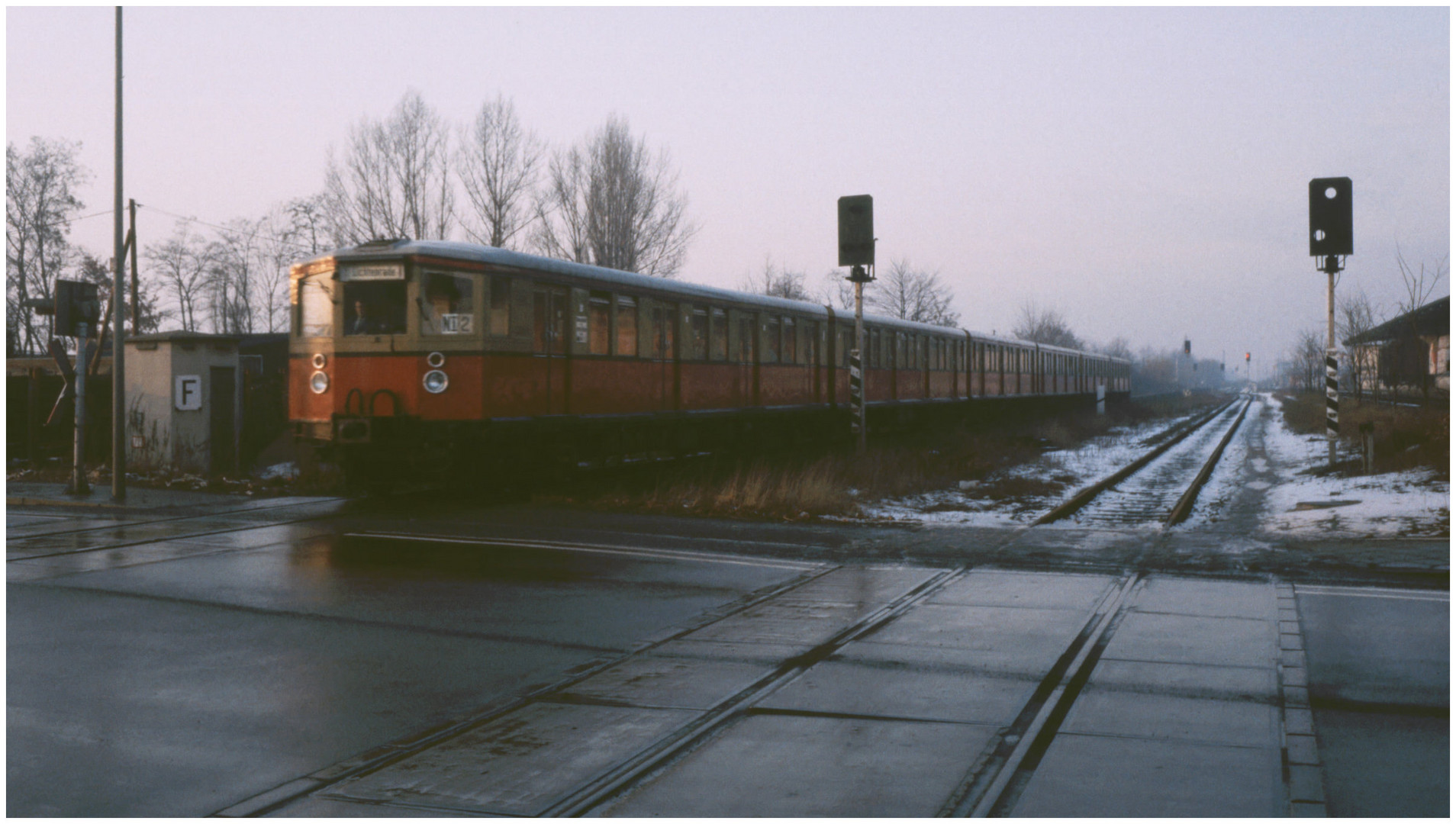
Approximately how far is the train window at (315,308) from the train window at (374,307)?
0.29 meters

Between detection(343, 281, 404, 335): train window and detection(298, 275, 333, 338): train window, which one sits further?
detection(298, 275, 333, 338): train window

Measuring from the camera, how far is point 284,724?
5.32 metres

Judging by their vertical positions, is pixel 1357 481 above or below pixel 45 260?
below

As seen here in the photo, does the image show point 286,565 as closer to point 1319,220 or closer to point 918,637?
point 918,637

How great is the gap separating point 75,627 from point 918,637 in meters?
5.08

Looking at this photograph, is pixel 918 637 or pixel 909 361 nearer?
pixel 918 637

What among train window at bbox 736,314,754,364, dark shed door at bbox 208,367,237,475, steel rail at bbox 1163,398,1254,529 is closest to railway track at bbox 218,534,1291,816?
steel rail at bbox 1163,398,1254,529

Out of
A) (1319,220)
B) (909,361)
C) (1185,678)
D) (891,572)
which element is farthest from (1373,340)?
(1185,678)

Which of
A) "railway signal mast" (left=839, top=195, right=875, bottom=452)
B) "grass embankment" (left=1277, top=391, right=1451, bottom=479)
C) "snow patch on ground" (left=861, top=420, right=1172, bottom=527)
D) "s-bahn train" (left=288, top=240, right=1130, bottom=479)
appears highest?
"railway signal mast" (left=839, top=195, right=875, bottom=452)

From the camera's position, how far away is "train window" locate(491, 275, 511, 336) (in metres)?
14.3

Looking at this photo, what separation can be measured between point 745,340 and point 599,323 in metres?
5.15

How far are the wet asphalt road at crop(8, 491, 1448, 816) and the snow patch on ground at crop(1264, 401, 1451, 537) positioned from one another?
399 cm

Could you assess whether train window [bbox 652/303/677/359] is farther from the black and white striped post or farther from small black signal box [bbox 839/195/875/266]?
the black and white striped post

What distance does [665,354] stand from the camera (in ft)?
59.8
